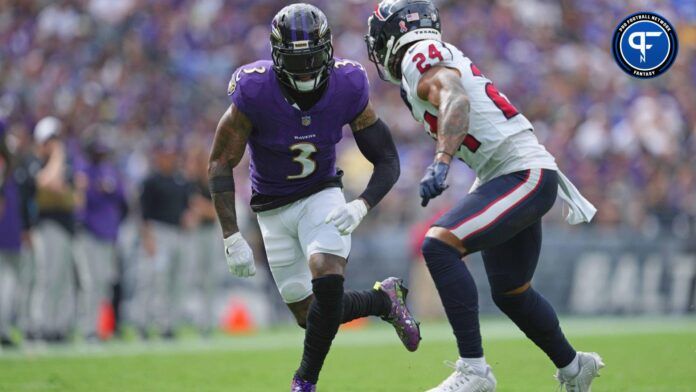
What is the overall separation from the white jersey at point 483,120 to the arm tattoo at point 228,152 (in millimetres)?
909

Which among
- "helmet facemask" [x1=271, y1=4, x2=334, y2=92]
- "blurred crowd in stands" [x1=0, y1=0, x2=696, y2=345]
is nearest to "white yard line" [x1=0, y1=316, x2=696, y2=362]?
"blurred crowd in stands" [x1=0, y1=0, x2=696, y2=345]

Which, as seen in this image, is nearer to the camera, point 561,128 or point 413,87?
point 413,87

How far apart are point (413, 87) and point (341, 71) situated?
57cm

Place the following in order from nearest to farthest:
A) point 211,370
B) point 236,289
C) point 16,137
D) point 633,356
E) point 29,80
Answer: point 211,370 < point 633,356 < point 16,137 < point 236,289 < point 29,80

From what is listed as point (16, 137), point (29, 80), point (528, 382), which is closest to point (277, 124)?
point (528, 382)

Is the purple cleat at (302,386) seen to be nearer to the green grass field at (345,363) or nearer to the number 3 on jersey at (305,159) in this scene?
the green grass field at (345,363)

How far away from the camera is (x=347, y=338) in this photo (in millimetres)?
11375

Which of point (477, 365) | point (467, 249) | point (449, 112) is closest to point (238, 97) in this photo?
point (449, 112)

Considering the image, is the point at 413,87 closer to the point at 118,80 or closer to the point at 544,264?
the point at 544,264

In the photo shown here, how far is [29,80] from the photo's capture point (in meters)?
15.1

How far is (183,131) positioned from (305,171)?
34.0 ft

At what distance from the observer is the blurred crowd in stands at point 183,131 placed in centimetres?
1022

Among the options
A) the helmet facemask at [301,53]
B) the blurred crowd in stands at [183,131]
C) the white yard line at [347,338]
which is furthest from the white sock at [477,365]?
the blurred crowd in stands at [183,131]

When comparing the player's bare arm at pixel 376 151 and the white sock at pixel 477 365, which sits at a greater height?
the player's bare arm at pixel 376 151
